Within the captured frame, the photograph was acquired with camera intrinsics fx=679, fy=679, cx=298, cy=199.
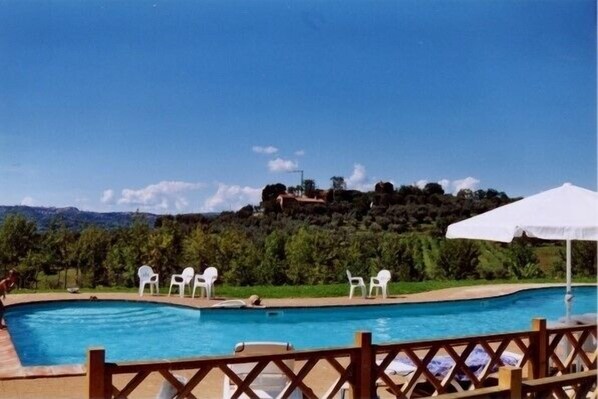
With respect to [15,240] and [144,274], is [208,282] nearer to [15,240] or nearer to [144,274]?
[144,274]

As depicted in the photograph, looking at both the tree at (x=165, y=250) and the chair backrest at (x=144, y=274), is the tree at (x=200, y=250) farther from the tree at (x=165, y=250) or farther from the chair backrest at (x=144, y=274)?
the chair backrest at (x=144, y=274)

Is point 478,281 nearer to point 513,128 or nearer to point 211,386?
point 513,128

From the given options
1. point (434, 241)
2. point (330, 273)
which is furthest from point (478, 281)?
point (330, 273)

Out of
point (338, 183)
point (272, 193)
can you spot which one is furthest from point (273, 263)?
point (338, 183)

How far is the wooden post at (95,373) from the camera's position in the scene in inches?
145

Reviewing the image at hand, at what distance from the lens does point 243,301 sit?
14.0m

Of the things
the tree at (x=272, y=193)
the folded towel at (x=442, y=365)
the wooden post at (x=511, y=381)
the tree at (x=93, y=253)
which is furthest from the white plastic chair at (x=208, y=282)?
the tree at (x=272, y=193)

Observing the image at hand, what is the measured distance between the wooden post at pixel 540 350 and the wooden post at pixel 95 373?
318 cm

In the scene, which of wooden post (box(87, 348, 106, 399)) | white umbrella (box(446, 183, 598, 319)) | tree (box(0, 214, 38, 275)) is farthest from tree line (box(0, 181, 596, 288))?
wooden post (box(87, 348, 106, 399))

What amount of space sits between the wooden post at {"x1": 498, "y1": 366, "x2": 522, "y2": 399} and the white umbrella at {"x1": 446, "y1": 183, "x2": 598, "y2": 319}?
9.10ft

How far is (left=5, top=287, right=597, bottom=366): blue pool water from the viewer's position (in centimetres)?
1127

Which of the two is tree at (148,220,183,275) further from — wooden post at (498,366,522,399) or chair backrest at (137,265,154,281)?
wooden post at (498,366,522,399)

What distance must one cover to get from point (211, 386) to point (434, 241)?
1516 centimetres

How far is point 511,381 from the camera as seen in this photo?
3395 mm
